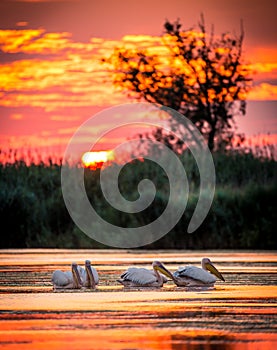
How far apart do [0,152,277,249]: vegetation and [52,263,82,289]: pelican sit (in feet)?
38.4

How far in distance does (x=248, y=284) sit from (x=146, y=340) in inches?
248

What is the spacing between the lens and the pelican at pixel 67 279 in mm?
18000

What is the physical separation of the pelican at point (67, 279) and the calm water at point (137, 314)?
0.56 ft

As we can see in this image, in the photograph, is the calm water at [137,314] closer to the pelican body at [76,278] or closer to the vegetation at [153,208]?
the pelican body at [76,278]

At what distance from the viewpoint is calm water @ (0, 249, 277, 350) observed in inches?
492

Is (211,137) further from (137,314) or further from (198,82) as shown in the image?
(137,314)

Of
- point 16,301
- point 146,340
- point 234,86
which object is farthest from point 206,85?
point 146,340

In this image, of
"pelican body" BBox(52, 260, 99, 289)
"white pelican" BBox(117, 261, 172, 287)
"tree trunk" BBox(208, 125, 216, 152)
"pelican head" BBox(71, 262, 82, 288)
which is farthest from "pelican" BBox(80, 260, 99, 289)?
"tree trunk" BBox(208, 125, 216, 152)

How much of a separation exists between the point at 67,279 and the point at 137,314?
362 centimetres

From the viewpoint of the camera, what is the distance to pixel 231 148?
120ft

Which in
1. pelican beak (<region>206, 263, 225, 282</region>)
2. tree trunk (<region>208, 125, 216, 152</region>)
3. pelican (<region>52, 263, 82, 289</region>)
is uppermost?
tree trunk (<region>208, 125, 216, 152</region>)

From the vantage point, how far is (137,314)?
14.6 m

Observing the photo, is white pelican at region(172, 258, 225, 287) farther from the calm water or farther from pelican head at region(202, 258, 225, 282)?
pelican head at region(202, 258, 225, 282)

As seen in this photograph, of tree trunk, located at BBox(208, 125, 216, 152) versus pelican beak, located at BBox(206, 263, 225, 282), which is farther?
tree trunk, located at BBox(208, 125, 216, 152)
